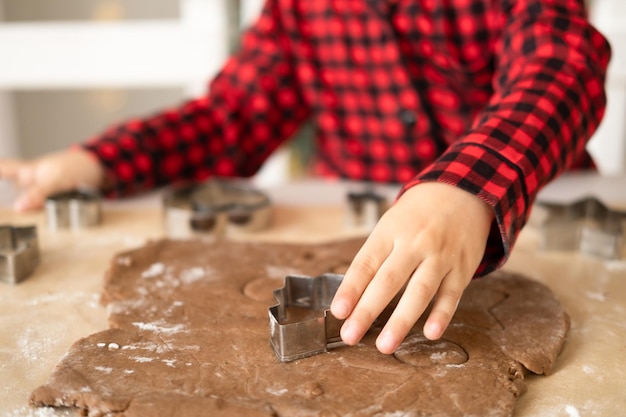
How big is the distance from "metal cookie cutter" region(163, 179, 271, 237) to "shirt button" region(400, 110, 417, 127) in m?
0.32

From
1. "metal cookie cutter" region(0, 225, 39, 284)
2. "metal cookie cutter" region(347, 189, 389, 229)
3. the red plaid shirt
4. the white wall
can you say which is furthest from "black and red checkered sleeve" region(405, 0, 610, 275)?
the white wall

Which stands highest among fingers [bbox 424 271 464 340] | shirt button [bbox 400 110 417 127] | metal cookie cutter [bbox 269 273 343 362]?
shirt button [bbox 400 110 417 127]

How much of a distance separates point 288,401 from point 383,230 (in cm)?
19

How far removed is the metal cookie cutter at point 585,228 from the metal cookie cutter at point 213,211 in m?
0.40

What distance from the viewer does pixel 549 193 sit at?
1.10m

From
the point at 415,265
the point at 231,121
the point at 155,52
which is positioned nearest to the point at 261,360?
the point at 415,265

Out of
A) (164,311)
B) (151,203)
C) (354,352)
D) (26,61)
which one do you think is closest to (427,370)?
(354,352)

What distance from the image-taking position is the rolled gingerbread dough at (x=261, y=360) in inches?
19.3

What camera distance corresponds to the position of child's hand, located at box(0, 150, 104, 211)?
1012 millimetres

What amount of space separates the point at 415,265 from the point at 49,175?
69 centimetres

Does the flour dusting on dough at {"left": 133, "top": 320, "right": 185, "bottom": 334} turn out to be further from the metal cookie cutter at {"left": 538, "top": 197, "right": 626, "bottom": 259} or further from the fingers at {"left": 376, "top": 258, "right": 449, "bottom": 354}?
the metal cookie cutter at {"left": 538, "top": 197, "right": 626, "bottom": 259}

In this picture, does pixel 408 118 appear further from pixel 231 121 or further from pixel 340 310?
pixel 340 310

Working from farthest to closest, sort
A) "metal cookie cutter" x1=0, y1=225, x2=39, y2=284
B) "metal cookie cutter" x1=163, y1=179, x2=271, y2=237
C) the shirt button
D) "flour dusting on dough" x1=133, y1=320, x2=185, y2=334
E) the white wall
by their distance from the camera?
1. the white wall
2. the shirt button
3. "metal cookie cutter" x1=163, y1=179, x2=271, y2=237
4. "metal cookie cutter" x1=0, y1=225, x2=39, y2=284
5. "flour dusting on dough" x1=133, y1=320, x2=185, y2=334

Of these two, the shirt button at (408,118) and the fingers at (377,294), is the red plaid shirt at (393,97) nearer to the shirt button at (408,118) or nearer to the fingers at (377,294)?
the shirt button at (408,118)
